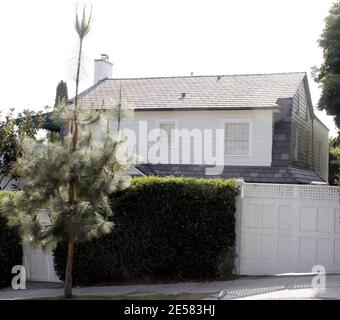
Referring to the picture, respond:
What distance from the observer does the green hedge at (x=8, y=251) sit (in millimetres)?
12719

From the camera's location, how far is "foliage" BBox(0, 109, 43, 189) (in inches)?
750

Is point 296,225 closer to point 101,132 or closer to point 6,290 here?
point 101,132

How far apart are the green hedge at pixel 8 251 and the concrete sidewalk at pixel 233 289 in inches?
13.5

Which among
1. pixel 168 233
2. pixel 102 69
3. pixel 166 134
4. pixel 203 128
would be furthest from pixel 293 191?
pixel 102 69

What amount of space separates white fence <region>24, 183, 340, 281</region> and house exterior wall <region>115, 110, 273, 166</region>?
708 cm

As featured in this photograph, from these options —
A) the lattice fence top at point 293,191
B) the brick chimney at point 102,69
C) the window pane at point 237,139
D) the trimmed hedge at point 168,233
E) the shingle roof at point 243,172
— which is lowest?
the trimmed hedge at point 168,233

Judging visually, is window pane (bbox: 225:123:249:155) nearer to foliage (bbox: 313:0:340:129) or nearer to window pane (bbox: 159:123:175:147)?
window pane (bbox: 159:123:175:147)

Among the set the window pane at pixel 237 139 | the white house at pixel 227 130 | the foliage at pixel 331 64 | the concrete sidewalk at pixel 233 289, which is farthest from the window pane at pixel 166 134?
the concrete sidewalk at pixel 233 289

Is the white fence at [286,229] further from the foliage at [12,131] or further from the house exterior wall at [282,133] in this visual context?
the foliage at [12,131]

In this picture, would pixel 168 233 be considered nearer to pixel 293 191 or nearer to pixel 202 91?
pixel 293 191

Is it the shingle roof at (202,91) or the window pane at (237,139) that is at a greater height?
the shingle roof at (202,91)

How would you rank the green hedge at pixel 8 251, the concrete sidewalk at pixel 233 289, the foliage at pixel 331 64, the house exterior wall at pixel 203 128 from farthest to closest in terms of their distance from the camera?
1. the foliage at pixel 331 64
2. the house exterior wall at pixel 203 128
3. the green hedge at pixel 8 251
4. the concrete sidewalk at pixel 233 289

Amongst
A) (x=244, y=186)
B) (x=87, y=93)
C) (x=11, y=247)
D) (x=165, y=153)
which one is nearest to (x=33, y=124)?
(x=87, y=93)

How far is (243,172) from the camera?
61.8ft
